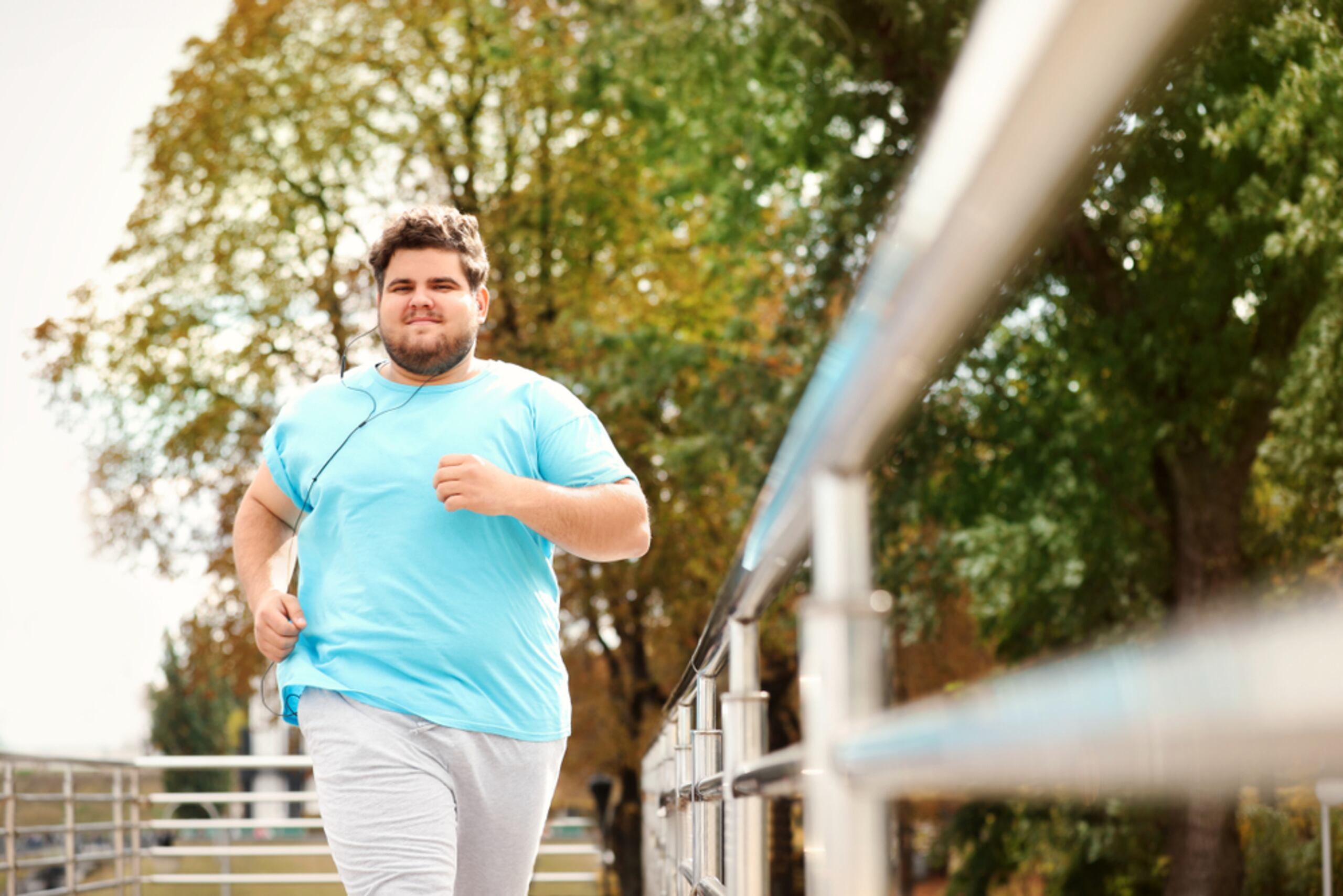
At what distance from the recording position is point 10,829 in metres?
7.26

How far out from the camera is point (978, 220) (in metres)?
0.60

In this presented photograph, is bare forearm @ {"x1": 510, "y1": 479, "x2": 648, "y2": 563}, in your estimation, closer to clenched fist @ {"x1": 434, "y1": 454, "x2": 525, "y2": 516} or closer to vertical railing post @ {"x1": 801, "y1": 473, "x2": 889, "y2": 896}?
clenched fist @ {"x1": 434, "y1": 454, "x2": 525, "y2": 516}

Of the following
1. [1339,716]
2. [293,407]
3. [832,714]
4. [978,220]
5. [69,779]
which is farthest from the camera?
[69,779]

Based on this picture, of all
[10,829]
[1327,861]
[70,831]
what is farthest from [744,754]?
[1327,861]

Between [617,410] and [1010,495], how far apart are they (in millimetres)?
3981

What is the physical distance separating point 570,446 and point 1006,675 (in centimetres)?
207

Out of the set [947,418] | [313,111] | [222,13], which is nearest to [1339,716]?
[947,418]

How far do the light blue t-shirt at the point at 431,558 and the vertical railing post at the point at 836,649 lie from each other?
1.52 m

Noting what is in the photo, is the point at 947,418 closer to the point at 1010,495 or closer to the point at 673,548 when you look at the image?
the point at 1010,495

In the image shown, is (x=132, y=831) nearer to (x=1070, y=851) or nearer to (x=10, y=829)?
(x=10, y=829)

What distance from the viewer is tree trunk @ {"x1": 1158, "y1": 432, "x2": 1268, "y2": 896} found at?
9977mm

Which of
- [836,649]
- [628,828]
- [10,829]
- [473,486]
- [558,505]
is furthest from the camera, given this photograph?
[628,828]

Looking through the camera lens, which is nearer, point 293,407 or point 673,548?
point 293,407

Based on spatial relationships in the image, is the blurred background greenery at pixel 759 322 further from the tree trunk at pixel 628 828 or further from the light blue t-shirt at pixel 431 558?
the light blue t-shirt at pixel 431 558
